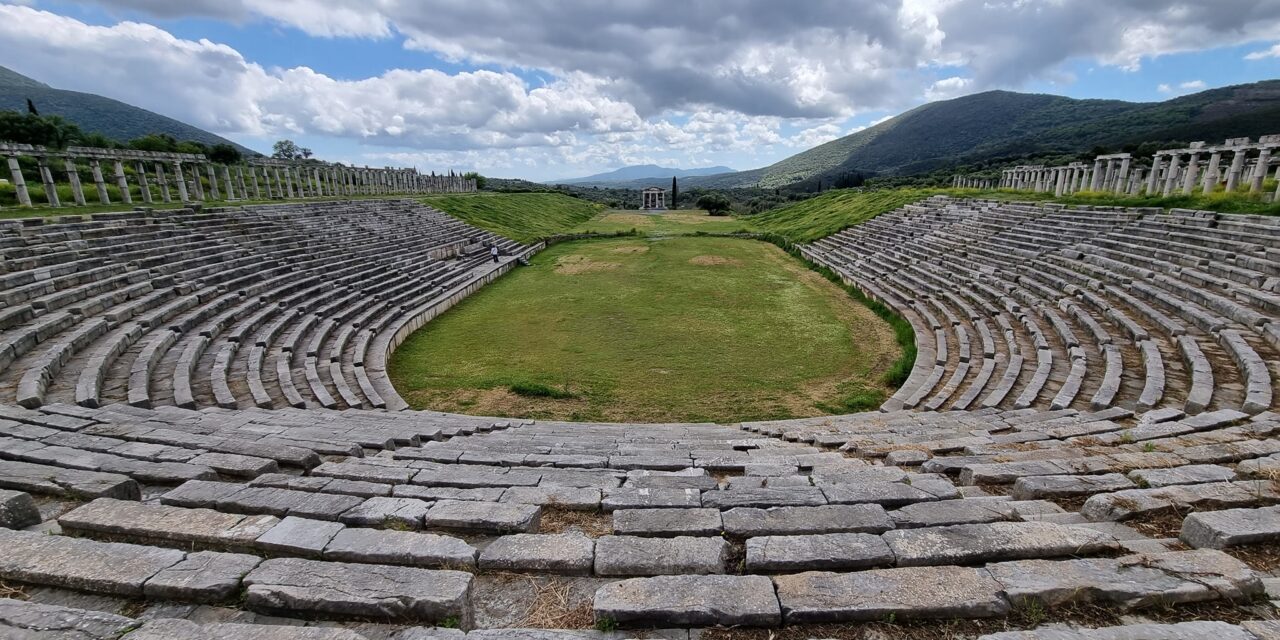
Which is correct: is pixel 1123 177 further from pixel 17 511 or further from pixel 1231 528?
pixel 17 511

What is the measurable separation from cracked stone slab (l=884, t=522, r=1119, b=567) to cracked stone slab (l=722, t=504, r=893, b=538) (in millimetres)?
248

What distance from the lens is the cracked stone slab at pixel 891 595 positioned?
124 inches

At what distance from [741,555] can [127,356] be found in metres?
13.4

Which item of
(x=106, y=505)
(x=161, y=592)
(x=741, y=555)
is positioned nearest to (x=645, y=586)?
(x=741, y=555)

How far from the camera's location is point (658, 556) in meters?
3.79

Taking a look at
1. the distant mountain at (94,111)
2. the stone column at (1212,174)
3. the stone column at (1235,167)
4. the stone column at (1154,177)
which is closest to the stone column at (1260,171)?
the stone column at (1235,167)

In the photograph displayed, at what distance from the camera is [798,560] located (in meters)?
3.72

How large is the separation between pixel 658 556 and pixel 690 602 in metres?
0.61

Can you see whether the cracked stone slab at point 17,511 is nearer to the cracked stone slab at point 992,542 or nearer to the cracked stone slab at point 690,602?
the cracked stone slab at point 690,602

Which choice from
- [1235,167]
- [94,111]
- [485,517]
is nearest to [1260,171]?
[1235,167]

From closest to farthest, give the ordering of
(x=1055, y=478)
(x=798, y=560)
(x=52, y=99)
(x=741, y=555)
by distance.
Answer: (x=798, y=560), (x=741, y=555), (x=1055, y=478), (x=52, y=99)

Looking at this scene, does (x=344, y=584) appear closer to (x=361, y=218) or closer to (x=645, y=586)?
(x=645, y=586)

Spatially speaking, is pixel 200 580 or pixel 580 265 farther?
pixel 580 265

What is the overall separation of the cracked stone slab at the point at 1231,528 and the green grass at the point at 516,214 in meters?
42.6
